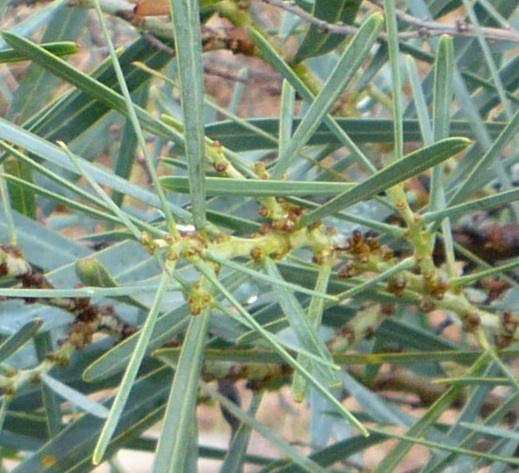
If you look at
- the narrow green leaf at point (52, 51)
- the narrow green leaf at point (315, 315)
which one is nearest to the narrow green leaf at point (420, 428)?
the narrow green leaf at point (315, 315)

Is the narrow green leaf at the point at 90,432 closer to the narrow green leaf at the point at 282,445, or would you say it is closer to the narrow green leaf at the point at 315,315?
the narrow green leaf at the point at 282,445

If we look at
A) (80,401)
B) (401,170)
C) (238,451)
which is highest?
(401,170)

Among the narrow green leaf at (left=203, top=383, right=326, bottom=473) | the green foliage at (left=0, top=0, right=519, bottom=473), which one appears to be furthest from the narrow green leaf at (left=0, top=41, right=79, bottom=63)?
the narrow green leaf at (left=203, top=383, right=326, bottom=473)

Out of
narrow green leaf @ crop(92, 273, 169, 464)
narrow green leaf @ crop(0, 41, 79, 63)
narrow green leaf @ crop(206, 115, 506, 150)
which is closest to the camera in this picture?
narrow green leaf @ crop(92, 273, 169, 464)

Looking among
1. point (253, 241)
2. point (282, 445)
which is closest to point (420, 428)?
point (282, 445)

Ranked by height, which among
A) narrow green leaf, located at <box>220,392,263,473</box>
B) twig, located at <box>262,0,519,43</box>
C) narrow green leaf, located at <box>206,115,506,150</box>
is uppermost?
twig, located at <box>262,0,519,43</box>

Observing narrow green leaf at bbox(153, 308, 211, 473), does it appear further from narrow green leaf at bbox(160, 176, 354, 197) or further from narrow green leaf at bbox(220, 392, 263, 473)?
narrow green leaf at bbox(220, 392, 263, 473)

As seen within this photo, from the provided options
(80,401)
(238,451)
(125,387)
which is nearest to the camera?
(125,387)

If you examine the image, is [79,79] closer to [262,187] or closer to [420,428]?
[262,187]
